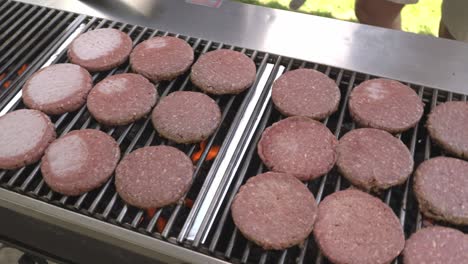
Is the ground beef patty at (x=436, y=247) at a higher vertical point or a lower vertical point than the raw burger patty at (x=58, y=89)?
lower

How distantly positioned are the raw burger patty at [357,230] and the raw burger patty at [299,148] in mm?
159

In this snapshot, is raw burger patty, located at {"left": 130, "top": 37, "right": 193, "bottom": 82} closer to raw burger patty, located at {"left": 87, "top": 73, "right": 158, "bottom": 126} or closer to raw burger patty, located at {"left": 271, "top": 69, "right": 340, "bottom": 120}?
raw burger patty, located at {"left": 87, "top": 73, "right": 158, "bottom": 126}

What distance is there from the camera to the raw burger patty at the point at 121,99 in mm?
2004

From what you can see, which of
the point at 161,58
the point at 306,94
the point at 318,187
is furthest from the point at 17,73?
the point at 318,187

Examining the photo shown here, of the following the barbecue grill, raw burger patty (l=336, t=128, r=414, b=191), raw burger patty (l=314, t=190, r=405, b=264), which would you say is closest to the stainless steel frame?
the barbecue grill

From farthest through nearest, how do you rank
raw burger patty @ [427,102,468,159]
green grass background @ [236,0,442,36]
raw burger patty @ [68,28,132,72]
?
green grass background @ [236,0,442,36]
raw burger patty @ [68,28,132,72]
raw burger patty @ [427,102,468,159]

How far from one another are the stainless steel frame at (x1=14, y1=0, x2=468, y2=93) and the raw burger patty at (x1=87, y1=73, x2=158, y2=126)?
44 cm

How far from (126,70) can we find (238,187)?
963 millimetres

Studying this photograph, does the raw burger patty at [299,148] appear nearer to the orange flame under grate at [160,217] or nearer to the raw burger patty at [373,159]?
the raw burger patty at [373,159]

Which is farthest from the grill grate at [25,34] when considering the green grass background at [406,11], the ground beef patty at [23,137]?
the green grass background at [406,11]

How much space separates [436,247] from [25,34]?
2.33 metres

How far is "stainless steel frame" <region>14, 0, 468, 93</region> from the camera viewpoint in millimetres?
2123

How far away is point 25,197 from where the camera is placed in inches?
66.7

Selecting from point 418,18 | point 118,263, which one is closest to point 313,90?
point 118,263
